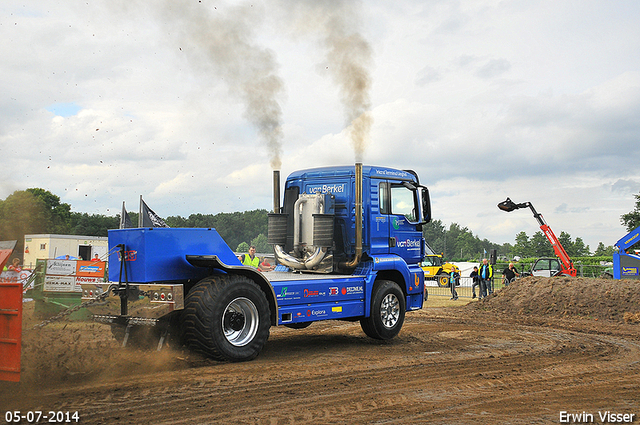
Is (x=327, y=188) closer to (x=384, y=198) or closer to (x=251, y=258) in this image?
(x=384, y=198)

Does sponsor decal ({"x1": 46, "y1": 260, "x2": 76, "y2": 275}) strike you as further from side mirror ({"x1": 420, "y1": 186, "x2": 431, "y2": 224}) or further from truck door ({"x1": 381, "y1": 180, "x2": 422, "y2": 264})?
side mirror ({"x1": 420, "y1": 186, "x2": 431, "y2": 224})

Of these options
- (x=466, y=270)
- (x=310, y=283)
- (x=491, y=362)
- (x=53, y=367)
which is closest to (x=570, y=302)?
(x=491, y=362)

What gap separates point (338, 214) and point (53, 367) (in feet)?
18.8

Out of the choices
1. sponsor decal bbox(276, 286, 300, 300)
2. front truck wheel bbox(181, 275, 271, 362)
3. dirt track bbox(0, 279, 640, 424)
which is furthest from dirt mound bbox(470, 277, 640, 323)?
front truck wheel bbox(181, 275, 271, 362)

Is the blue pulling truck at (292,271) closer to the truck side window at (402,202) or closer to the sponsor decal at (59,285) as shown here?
the truck side window at (402,202)

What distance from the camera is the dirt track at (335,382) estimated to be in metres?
5.51

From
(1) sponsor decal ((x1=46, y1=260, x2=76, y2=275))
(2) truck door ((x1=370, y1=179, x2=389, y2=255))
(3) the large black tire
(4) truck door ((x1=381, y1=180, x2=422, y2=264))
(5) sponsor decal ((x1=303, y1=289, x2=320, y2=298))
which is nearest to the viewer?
(5) sponsor decal ((x1=303, y1=289, x2=320, y2=298))

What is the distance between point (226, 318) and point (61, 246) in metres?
29.5

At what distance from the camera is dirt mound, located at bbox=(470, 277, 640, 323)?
16.6 meters

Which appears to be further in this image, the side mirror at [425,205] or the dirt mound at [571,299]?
the dirt mound at [571,299]

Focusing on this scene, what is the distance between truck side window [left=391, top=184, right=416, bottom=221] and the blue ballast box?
4.20 meters

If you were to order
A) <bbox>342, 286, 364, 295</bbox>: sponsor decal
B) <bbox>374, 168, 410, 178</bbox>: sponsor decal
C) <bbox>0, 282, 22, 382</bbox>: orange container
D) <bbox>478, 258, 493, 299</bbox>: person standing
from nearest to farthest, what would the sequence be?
<bbox>0, 282, 22, 382</bbox>: orange container, <bbox>342, 286, 364, 295</bbox>: sponsor decal, <bbox>374, 168, 410, 178</bbox>: sponsor decal, <bbox>478, 258, 493, 299</bbox>: person standing

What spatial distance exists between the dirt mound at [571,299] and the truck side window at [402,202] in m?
8.60

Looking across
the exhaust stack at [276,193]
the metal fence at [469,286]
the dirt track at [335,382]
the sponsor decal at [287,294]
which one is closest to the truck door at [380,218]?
the dirt track at [335,382]
